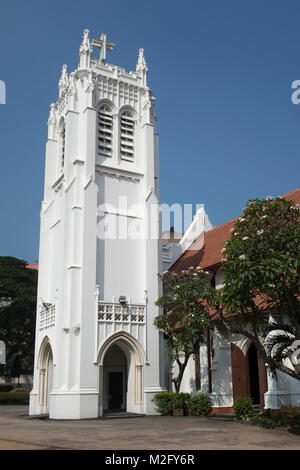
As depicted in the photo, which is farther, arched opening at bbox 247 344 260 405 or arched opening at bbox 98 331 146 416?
arched opening at bbox 247 344 260 405

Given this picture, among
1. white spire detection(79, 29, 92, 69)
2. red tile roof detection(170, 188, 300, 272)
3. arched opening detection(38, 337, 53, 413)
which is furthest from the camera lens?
white spire detection(79, 29, 92, 69)

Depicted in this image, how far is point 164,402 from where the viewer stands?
75.3 ft

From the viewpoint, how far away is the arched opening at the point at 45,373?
26.3 meters

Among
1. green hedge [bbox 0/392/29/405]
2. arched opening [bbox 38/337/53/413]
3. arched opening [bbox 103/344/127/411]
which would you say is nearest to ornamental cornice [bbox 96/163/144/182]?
arched opening [bbox 103/344/127/411]

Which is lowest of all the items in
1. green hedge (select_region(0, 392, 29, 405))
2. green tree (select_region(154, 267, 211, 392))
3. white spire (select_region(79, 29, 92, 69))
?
green hedge (select_region(0, 392, 29, 405))

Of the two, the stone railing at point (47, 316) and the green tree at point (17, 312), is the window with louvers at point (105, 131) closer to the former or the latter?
the stone railing at point (47, 316)

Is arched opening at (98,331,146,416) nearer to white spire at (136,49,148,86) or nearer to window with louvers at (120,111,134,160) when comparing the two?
window with louvers at (120,111,134,160)

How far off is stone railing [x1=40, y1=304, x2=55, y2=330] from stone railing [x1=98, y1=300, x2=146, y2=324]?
3065 millimetres

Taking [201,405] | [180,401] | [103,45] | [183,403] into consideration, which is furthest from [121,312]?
[103,45]

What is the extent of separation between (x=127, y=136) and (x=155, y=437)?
17779 mm

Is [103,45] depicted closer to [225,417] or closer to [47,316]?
[47,316]

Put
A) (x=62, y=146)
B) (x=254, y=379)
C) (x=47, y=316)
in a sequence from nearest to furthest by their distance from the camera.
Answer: (x=254, y=379) < (x=47, y=316) < (x=62, y=146)

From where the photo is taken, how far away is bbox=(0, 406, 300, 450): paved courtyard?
1246 centimetres
